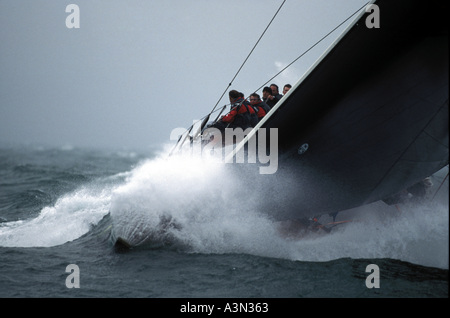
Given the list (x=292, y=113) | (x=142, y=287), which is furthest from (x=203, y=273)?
(x=292, y=113)

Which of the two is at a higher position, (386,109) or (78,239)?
(386,109)

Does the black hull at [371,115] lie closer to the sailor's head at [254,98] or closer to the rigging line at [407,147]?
the rigging line at [407,147]

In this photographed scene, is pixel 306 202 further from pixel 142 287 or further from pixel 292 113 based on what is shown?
pixel 142 287

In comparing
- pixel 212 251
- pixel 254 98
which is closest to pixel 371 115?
pixel 254 98

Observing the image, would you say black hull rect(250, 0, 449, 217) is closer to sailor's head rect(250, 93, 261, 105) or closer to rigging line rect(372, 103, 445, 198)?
rigging line rect(372, 103, 445, 198)

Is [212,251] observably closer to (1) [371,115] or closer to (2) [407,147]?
(1) [371,115]

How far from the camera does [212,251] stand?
190 inches

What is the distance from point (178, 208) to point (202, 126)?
2222 millimetres

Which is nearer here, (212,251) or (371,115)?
(371,115)

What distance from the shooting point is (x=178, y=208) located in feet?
17.1

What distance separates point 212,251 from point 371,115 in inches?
109

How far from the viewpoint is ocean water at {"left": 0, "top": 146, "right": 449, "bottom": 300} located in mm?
3652

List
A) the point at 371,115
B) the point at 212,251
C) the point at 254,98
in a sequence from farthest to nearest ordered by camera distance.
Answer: the point at 254,98, the point at 212,251, the point at 371,115
